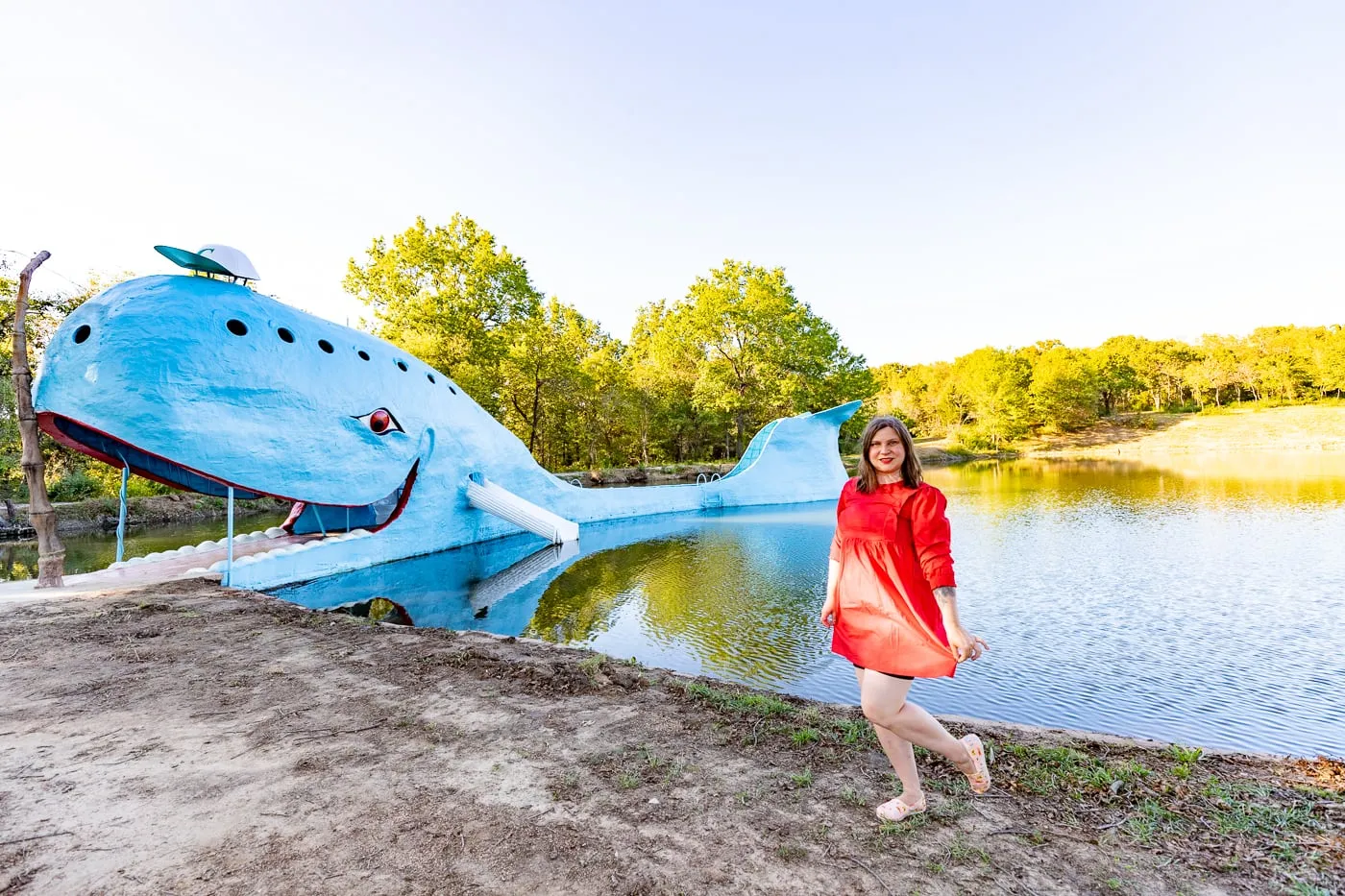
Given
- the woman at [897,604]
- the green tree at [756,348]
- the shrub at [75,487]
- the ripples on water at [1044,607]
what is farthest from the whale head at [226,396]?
the green tree at [756,348]

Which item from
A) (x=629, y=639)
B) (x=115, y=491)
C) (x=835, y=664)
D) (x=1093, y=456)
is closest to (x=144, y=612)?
(x=629, y=639)

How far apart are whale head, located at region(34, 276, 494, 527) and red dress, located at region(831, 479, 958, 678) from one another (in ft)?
31.8

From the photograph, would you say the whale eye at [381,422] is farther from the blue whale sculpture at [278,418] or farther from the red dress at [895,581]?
the red dress at [895,581]

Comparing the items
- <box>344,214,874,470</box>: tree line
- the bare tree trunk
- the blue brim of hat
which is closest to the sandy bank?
<box>344,214,874,470</box>: tree line

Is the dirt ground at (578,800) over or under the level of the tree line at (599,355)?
under

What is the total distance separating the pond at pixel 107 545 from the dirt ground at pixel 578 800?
440 inches

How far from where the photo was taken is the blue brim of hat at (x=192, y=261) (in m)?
9.05

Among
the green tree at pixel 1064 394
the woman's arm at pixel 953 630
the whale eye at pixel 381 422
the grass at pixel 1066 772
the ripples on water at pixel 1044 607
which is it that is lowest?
the ripples on water at pixel 1044 607

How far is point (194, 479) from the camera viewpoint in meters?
9.92

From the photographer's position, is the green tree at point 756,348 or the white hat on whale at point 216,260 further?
the green tree at point 756,348

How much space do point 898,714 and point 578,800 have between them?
4.95 feet

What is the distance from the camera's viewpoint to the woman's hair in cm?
267

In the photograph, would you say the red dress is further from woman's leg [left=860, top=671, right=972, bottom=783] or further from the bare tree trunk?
the bare tree trunk

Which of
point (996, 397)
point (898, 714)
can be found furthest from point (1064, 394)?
point (898, 714)
